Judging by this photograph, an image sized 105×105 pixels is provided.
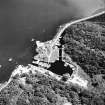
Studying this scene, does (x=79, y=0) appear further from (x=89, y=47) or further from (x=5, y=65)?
(x=5, y=65)

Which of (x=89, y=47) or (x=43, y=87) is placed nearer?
(x=43, y=87)

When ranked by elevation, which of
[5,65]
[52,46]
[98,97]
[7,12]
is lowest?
[98,97]

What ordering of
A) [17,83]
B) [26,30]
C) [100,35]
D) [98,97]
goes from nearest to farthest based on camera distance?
[98,97], [17,83], [100,35], [26,30]

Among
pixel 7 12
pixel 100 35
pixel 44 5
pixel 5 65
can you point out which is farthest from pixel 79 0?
pixel 5 65

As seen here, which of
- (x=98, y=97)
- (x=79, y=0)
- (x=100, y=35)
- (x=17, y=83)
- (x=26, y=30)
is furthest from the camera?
(x=79, y=0)

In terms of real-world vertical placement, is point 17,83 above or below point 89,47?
below
